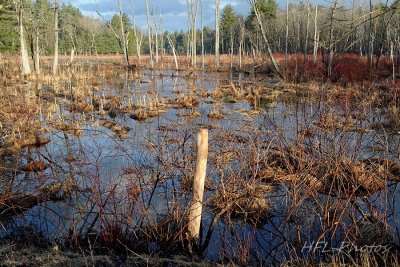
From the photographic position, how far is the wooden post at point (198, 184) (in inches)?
163

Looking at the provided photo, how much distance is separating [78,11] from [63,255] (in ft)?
335

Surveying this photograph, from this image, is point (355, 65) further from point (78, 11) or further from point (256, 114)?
point (78, 11)

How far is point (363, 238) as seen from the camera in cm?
435

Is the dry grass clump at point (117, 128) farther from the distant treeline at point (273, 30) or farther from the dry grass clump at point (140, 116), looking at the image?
the distant treeline at point (273, 30)

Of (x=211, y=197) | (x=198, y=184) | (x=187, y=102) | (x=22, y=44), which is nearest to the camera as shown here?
(x=198, y=184)

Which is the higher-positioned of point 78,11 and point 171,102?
point 78,11

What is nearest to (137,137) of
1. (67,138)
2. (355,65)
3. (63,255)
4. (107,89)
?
(67,138)

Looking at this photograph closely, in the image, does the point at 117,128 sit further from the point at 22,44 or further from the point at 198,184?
the point at 22,44

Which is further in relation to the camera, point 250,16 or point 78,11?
point 78,11

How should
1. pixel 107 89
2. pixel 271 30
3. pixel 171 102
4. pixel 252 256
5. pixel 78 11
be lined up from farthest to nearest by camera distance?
pixel 78 11 → pixel 271 30 → pixel 107 89 → pixel 171 102 → pixel 252 256

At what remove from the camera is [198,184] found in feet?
14.0

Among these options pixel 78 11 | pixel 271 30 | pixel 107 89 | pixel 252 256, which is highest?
pixel 78 11

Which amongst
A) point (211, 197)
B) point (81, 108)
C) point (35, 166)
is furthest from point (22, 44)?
point (211, 197)

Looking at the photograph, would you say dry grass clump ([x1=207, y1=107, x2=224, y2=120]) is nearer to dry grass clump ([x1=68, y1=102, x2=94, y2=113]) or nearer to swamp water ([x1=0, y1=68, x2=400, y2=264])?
swamp water ([x1=0, y1=68, x2=400, y2=264])
